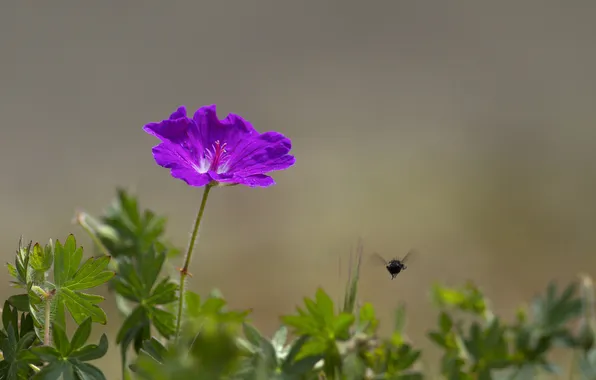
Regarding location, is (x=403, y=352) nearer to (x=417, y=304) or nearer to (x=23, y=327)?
(x=23, y=327)

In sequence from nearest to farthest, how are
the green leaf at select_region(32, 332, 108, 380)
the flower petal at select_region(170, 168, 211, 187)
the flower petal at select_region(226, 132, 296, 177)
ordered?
1. the green leaf at select_region(32, 332, 108, 380)
2. the flower petal at select_region(170, 168, 211, 187)
3. the flower petal at select_region(226, 132, 296, 177)

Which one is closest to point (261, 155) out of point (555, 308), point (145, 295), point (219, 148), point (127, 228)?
point (219, 148)

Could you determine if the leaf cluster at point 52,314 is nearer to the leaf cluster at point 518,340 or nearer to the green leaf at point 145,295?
the green leaf at point 145,295

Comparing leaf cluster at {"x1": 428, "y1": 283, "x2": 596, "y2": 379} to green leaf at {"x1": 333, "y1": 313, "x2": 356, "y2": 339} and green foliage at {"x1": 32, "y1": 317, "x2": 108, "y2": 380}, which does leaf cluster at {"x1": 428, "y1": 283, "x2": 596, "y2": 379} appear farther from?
green foliage at {"x1": 32, "y1": 317, "x2": 108, "y2": 380}

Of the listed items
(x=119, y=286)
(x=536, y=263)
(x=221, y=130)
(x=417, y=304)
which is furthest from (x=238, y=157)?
(x=536, y=263)

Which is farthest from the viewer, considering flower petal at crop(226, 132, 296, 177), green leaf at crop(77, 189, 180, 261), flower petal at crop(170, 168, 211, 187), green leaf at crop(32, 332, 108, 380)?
green leaf at crop(77, 189, 180, 261)

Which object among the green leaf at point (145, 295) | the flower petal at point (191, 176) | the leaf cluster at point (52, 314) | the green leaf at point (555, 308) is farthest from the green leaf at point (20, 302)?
the green leaf at point (555, 308)

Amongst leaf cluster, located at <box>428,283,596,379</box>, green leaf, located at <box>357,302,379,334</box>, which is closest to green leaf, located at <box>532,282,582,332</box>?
leaf cluster, located at <box>428,283,596,379</box>
